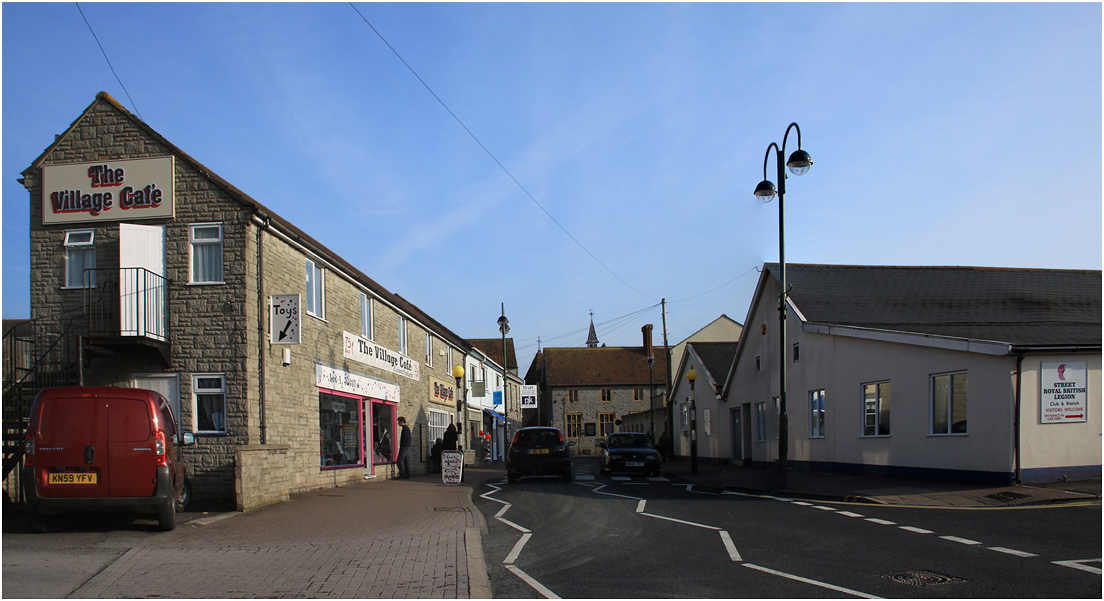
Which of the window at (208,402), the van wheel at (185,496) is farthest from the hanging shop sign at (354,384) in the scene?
the van wheel at (185,496)

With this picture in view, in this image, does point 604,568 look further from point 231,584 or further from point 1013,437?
point 1013,437

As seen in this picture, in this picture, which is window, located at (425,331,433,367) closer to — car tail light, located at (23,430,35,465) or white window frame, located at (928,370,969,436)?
white window frame, located at (928,370,969,436)

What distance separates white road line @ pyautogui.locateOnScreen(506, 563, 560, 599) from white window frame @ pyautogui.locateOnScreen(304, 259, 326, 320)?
38.6 ft

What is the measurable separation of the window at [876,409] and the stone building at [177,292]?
13.7 metres

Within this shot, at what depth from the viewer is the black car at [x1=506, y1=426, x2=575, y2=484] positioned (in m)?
22.3

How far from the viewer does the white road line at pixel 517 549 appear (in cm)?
902

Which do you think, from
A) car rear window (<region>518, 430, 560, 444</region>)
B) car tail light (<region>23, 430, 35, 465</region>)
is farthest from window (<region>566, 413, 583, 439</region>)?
car tail light (<region>23, 430, 35, 465</region>)

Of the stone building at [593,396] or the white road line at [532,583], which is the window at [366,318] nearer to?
the white road line at [532,583]

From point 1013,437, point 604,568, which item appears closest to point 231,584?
point 604,568

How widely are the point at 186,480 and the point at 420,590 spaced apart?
29.8 feet

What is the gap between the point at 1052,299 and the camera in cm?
2252

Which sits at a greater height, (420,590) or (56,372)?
(56,372)

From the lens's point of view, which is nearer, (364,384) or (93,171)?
(93,171)

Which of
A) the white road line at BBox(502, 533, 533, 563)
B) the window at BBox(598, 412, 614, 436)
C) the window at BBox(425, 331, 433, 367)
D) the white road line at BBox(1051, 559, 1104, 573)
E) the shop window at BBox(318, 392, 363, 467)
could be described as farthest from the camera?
the window at BBox(598, 412, 614, 436)
